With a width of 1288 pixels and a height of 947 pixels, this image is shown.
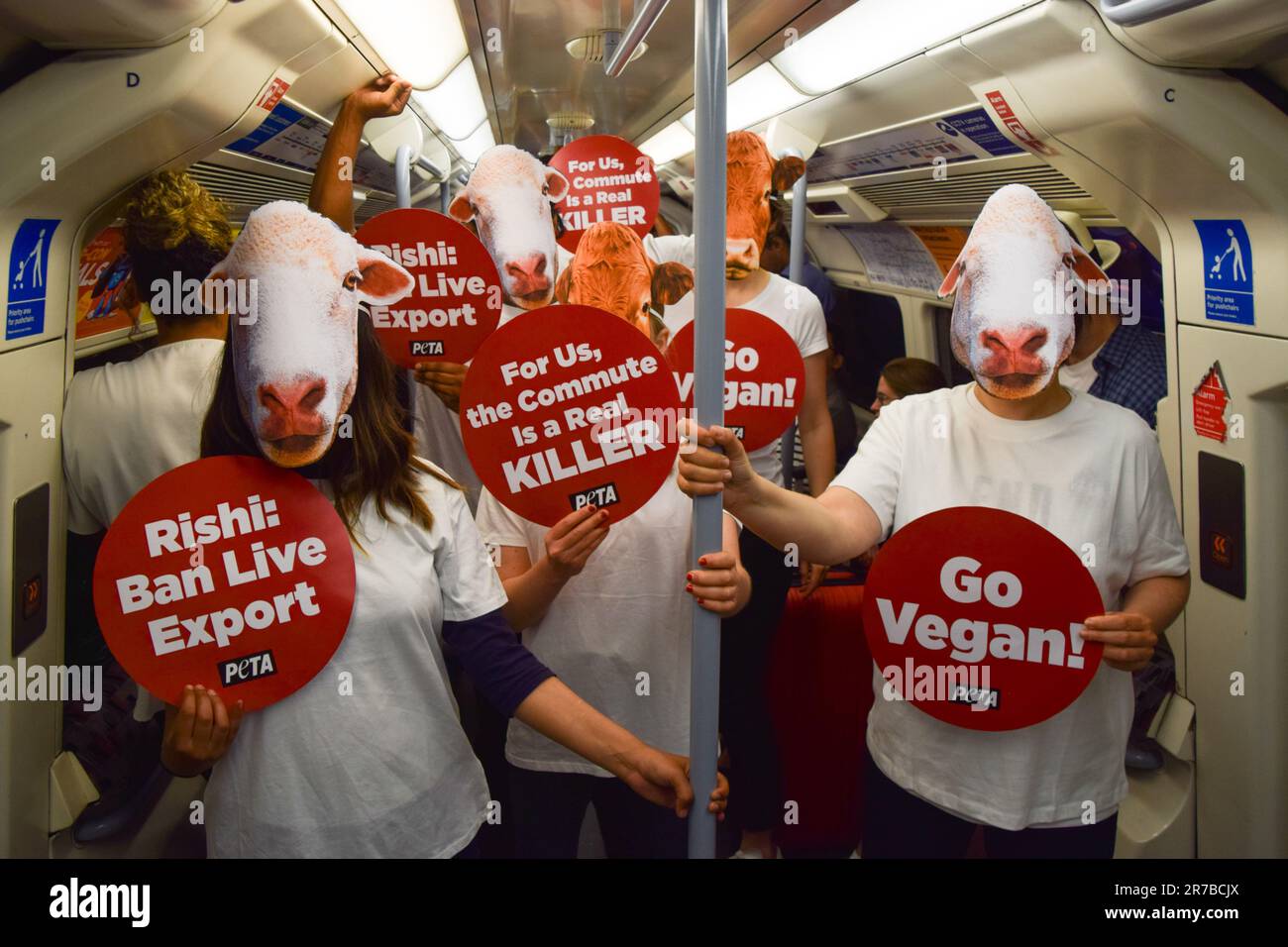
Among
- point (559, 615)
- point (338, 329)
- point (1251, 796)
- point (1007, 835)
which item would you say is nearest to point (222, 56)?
point (338, 329)

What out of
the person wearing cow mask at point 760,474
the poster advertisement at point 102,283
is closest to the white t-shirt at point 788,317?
the person wearing cow mask at point 760,474

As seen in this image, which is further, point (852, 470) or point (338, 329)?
point (852, 470)

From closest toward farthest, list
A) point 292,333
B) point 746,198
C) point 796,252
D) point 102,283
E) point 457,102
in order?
1. point 292,333
2. point 746,198
3. point 102,283
4. point 796,252
5. point 457,102

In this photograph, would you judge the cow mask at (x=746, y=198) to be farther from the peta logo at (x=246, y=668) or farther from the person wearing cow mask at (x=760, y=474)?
the peta logo at (x=246, y=668)

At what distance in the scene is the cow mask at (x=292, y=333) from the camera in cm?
158

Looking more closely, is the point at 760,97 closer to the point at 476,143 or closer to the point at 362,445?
the point at 476,143

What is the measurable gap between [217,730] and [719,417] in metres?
0.95

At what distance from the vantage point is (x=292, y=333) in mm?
1587

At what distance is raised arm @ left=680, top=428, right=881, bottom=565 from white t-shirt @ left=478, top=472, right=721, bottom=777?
0.76 ft

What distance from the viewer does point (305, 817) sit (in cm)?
162

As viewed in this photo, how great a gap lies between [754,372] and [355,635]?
993mm

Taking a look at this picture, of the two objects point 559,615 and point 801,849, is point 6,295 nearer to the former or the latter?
point 559,615

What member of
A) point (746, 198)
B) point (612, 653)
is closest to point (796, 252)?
point (746, 198)
